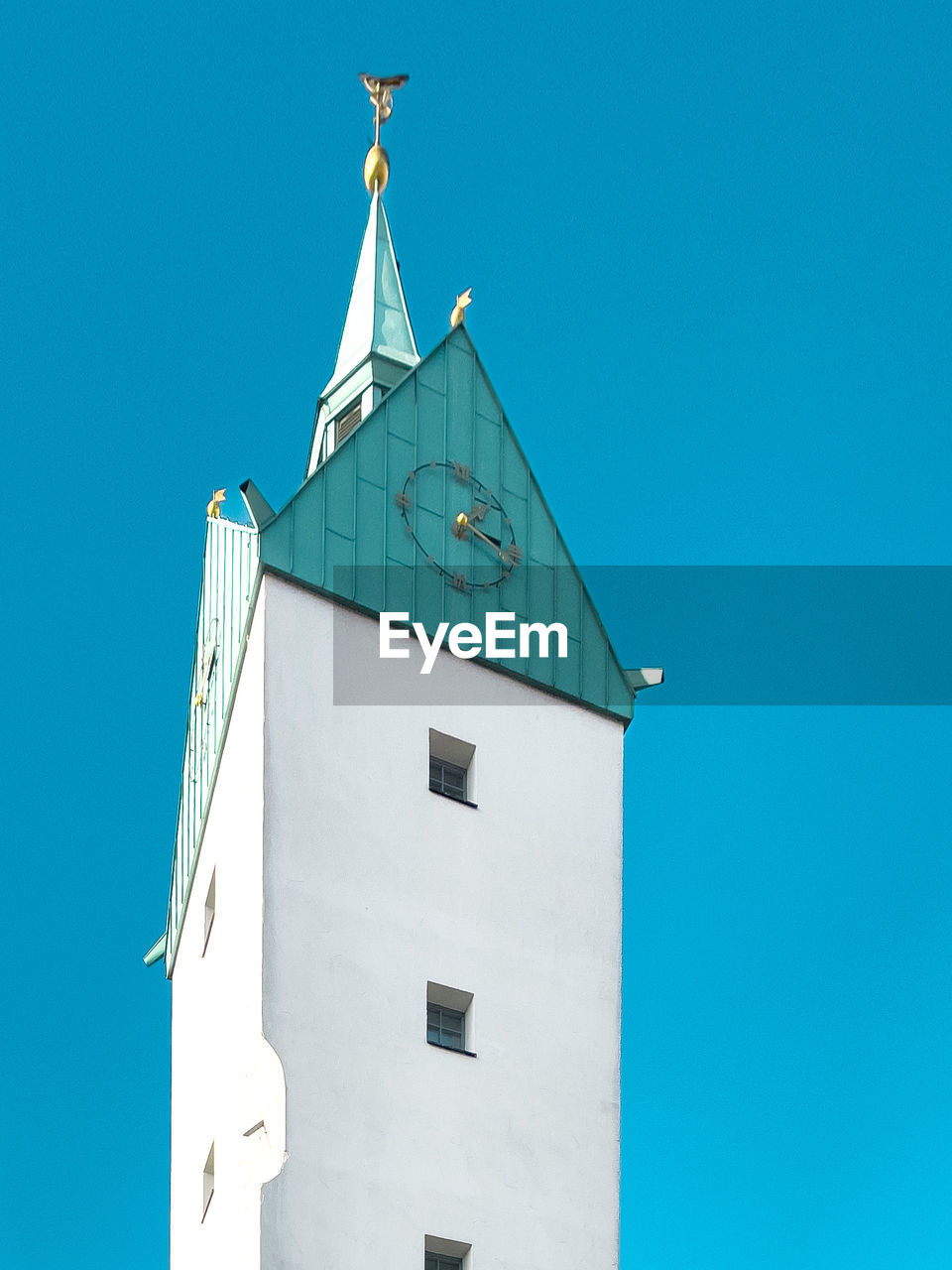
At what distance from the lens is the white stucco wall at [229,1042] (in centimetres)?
2692

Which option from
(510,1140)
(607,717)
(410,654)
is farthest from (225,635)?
(510,1140)

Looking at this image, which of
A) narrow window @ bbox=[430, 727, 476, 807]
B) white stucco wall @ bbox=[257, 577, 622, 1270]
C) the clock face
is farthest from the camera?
the clock face

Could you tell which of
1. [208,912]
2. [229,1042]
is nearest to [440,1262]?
[229,1042]

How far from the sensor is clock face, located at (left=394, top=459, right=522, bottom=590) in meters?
32.0

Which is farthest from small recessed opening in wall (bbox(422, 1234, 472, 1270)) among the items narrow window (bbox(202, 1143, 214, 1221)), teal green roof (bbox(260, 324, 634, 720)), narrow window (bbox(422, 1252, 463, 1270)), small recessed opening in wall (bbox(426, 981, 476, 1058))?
teal green roof (bbox(260, 324, 634, 720))

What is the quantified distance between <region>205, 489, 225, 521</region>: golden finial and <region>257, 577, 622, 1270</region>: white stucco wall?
520 centimetres

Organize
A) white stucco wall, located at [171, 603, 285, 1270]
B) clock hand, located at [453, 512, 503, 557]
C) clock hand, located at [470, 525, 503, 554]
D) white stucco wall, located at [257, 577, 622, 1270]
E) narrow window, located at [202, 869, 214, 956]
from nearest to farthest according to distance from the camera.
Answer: white stucco wall, located at [171, 603, 285, 1270], white stucco wall, located at [257, 577, 622, 1270], narrow window, located at [202, 869, 214, 956], clock hand, located at [453, 512, 503, 557], clock hand, located at [470, 525, 503, 554]

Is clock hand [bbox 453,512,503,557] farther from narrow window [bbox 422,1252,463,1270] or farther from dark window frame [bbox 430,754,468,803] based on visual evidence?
narrow window [bbox 422,1252,463,1270]

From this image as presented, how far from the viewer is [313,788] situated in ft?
95.1

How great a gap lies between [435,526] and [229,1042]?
276 inches

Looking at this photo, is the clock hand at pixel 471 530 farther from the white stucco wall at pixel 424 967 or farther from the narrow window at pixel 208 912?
the narrow window at pixel 208 912

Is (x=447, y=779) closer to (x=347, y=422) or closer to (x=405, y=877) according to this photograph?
(x=405, y=877)

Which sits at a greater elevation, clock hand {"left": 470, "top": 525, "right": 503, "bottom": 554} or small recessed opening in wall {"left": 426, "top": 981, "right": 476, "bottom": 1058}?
clock hand {"left": 470, "top": 525, "right": 503, "bottom": 554}

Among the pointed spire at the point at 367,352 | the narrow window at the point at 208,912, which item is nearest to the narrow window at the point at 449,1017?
the narrow window at the point at 208,912
